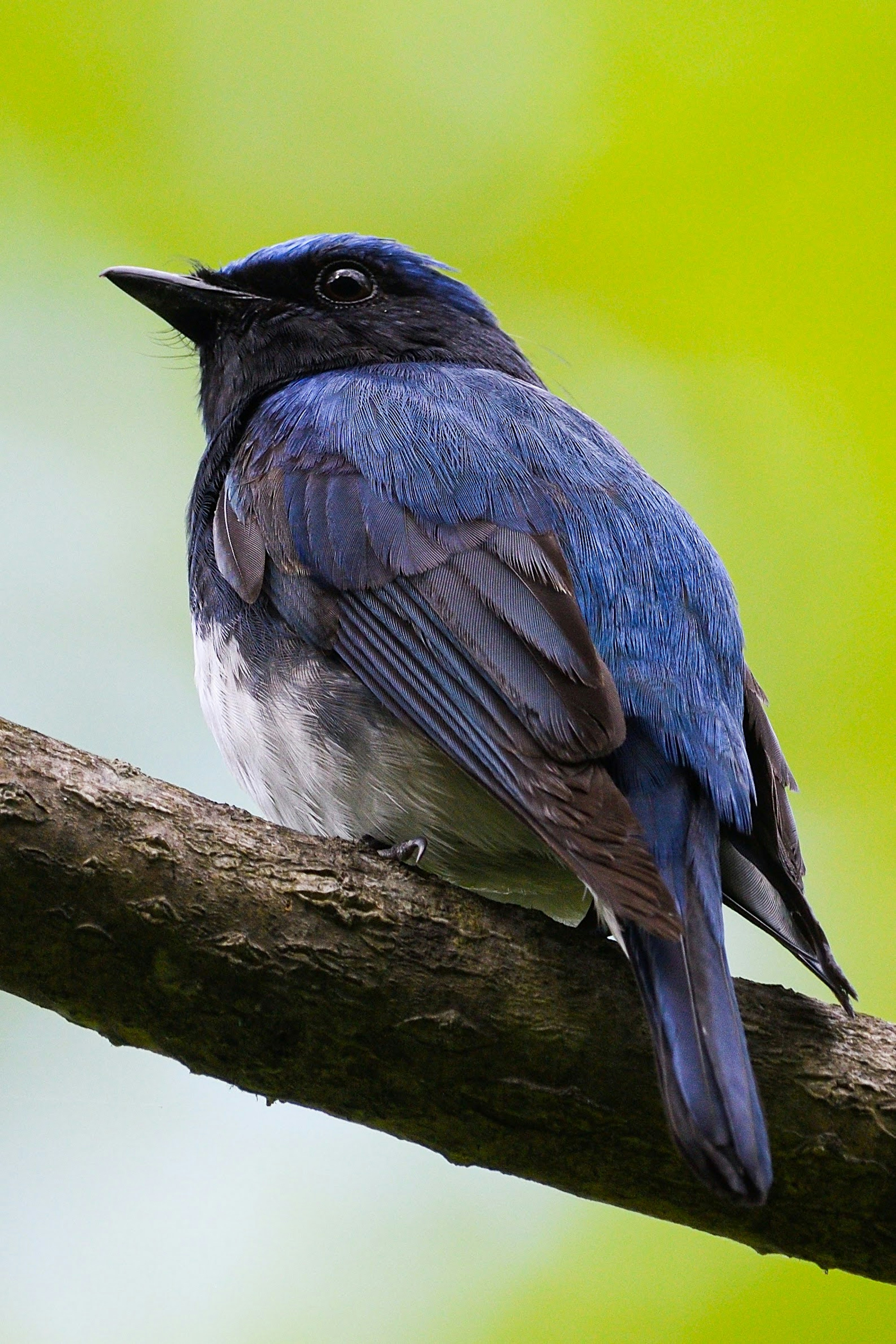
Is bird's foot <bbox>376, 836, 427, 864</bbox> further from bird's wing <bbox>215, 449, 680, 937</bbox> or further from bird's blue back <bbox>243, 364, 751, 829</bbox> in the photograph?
bird's blue back <bbox>243, 364, 751, 829</bbox>

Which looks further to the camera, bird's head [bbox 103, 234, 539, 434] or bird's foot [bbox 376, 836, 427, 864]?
bird's head [bbox 103, 234, 539, 434]

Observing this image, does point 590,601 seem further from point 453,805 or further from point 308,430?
point 308,430

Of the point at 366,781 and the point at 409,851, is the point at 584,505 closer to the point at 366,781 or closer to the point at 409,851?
the point at 366,781

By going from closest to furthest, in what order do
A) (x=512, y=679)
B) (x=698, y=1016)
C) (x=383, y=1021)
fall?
1. (x=698, y=1016)
2. (x=383, y=1021)
3. (x=512, y=679)

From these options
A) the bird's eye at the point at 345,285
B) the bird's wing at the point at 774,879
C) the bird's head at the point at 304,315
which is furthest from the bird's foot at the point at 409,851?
the bird's eye at the point at 345,285

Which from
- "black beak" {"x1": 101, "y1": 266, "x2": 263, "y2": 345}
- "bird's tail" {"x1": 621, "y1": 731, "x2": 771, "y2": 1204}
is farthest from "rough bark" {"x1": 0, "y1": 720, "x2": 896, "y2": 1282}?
"black beak" {"x1": 101, "y1": 266, "x2": 263, "y2": 345}

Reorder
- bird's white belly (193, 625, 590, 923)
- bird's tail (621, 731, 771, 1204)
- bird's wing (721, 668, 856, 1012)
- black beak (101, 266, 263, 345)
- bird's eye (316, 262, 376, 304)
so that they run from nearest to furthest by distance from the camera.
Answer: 1. bird's tail (621, 731, 771, 1204)
2. bird's wing (721, 668, 856, 1012)
3. bird's white belly (193, 625, 590, 923)
4. black beak (101, 266, 263, 345)
5. bird's eye (316, 262, 376, 304)

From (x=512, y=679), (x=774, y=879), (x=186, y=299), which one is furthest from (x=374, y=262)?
(x=774, y=879)
